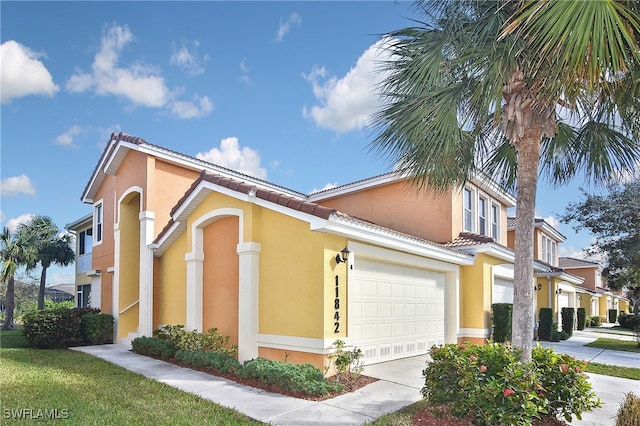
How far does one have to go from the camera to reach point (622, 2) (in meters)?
5.79

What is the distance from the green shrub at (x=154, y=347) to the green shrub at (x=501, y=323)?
9.50m

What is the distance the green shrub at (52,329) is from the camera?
13.9m

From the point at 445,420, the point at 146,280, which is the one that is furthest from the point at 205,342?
the point at 445,420

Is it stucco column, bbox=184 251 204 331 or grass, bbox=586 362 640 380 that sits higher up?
stucco column, bbox=184 251 204 331

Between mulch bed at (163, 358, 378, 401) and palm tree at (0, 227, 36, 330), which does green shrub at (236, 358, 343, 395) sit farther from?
palm tree at (0, 227, 36, 330)

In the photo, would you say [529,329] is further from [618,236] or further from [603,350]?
[618,236]

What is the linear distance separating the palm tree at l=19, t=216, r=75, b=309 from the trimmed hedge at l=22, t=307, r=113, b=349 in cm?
1471

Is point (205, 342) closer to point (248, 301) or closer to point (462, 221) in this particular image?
point (248, 301)

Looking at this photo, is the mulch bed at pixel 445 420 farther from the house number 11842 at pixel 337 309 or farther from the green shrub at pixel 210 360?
the green shrub at pixel 210 360

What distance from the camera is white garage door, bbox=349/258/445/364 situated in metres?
10.6

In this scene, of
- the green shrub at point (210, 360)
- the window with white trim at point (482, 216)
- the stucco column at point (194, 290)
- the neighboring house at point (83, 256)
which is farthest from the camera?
the neighboring house at point (83, 256)

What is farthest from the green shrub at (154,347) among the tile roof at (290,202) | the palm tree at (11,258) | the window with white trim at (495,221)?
the palm tree at (11,258)

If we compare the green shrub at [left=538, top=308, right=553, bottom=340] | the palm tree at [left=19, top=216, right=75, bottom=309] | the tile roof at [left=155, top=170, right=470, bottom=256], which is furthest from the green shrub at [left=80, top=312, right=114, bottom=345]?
the green shrub at [left=538, top=308, right=553, bottom=340]

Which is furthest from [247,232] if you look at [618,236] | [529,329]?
[618,236]
